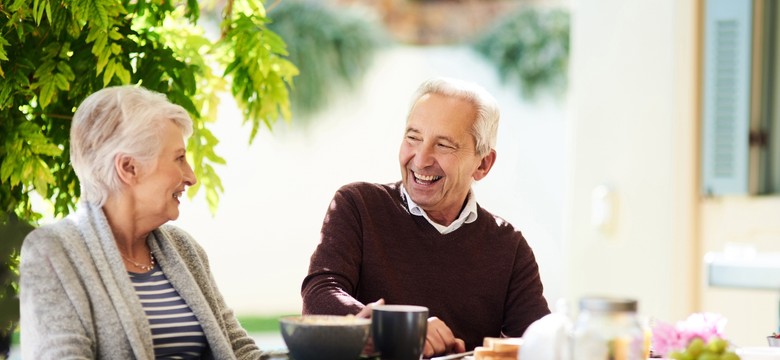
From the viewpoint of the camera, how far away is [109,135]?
5.70 feet

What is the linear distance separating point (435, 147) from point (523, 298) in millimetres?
362

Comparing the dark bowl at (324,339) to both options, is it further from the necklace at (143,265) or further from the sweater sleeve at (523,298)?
the sweater sleeve at (523,298)

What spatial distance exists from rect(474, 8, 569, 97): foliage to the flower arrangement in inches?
314

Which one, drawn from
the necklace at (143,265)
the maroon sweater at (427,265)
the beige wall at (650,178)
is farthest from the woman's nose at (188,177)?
the beige wall at (650,178)

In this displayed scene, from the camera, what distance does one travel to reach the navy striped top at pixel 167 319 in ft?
5.79

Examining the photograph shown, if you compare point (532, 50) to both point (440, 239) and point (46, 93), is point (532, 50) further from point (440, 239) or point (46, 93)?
point (46, 93)

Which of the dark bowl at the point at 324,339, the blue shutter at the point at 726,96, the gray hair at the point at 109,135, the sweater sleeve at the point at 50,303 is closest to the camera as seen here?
the dark bowl at the point at 324,339

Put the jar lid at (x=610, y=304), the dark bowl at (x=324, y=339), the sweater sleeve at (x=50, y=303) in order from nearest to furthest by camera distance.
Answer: the jar lid at (x=610, y=304), the dark bowl at (x=324, y=339), the sweater sleeve at (x=50, y=303)

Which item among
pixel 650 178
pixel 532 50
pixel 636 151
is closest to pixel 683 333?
pixel 650 178

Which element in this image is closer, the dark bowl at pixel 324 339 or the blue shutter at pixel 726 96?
the dark bowl at pixel 324 339

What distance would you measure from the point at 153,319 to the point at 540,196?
7940 millimetres

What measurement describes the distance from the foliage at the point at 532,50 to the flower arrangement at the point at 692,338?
7969mm

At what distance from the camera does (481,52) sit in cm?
980

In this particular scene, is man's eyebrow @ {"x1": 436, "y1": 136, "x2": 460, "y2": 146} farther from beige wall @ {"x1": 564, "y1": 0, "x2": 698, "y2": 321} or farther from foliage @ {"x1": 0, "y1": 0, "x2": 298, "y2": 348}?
beige wall @ {"x1": 564, "y1": 0, "x2": 698, "y2": 321}
